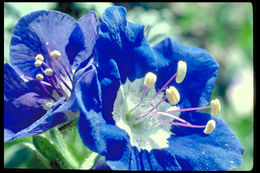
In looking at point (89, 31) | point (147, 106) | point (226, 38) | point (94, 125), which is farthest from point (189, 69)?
point (226, 38)

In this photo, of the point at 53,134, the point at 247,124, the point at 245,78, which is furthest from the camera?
the point at 245,78

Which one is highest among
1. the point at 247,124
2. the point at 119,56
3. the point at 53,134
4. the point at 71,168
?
the point at 119,56

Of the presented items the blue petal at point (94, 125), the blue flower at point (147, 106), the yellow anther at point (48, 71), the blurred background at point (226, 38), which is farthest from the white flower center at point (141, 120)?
the blurred background at point (226, 38)

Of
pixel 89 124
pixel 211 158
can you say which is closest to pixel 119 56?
pixel 89 124

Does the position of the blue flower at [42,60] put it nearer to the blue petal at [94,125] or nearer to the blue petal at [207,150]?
the blue petal at [94,125]

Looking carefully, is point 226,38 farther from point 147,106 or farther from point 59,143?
point 59,143

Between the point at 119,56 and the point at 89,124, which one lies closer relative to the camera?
the point at 89,124

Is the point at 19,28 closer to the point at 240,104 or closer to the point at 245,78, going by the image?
the point at 240,104
